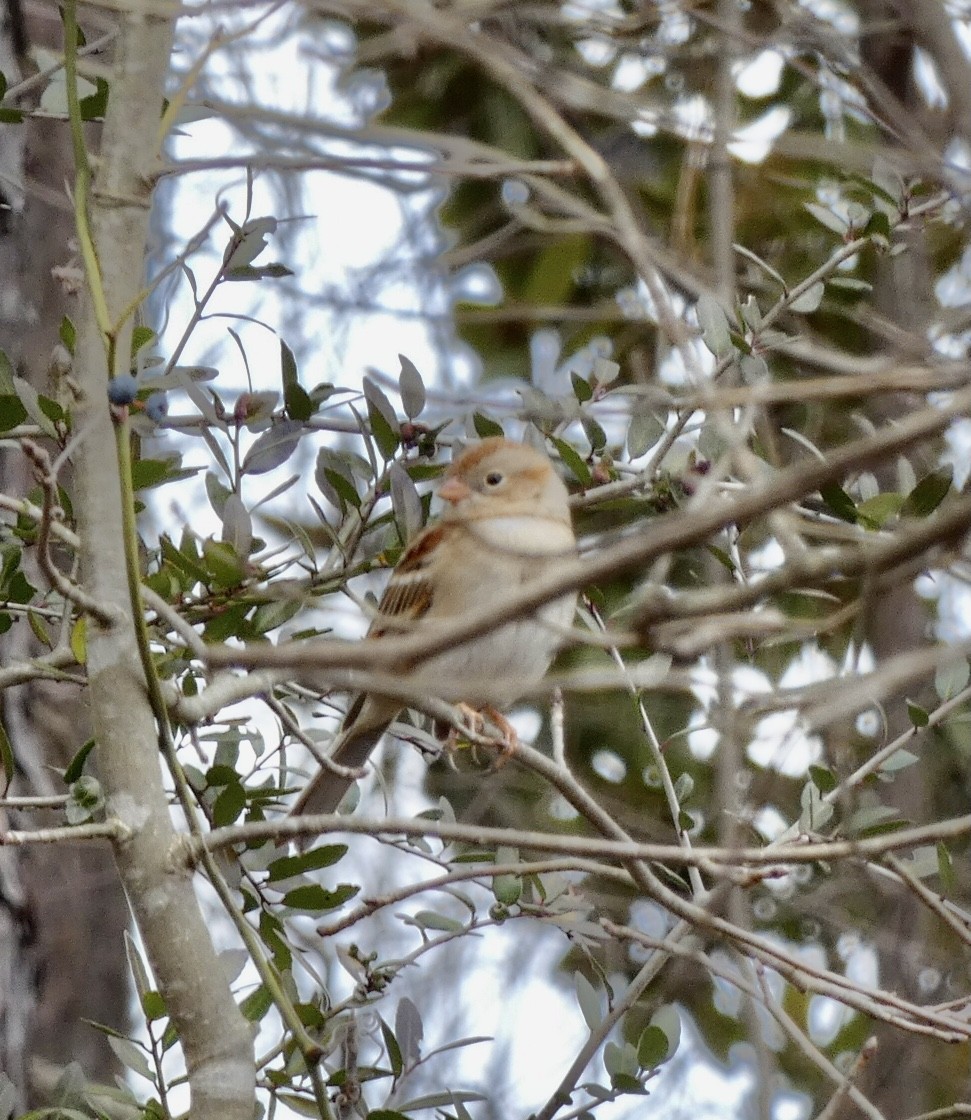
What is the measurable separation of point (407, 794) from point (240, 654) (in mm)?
4440

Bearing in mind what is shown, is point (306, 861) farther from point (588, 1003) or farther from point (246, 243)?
point (246, 243)

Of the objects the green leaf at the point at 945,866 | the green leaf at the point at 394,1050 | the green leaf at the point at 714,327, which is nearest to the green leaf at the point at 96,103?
the green leaf at the point at 714,327

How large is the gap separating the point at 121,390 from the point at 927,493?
1.61 meters

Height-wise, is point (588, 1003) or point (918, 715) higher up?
point (918, 715)

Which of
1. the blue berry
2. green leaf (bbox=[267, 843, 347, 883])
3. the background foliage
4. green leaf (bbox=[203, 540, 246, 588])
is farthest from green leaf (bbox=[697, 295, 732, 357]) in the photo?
the blue berry

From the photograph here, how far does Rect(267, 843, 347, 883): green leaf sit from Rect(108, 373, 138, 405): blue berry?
1029 mm

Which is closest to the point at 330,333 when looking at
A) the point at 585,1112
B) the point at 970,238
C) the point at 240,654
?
the point at 970,238

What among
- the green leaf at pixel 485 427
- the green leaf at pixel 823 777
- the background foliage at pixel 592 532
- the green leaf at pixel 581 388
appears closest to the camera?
the background foliage at pixel 592 532

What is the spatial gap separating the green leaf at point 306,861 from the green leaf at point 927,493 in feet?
4.05

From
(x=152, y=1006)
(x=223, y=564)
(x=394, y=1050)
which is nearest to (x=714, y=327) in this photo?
(x=223, y=564)

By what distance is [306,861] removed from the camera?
2.84 m

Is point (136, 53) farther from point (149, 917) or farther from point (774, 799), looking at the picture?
point (774, 799)

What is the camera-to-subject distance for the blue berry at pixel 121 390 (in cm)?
207

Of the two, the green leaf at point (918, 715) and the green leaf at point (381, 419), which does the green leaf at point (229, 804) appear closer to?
the green leaf at point (381, 419)
